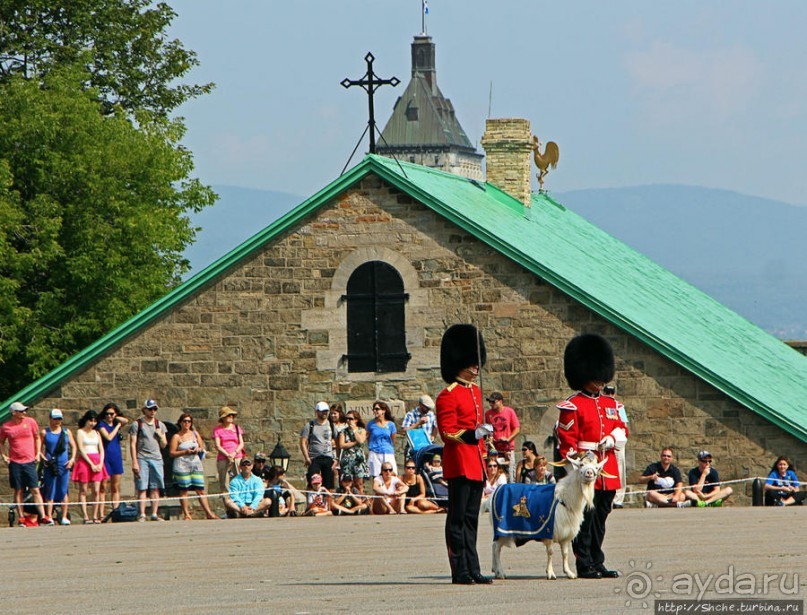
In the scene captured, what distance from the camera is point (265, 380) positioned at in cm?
2750

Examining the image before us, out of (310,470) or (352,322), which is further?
(352,322)

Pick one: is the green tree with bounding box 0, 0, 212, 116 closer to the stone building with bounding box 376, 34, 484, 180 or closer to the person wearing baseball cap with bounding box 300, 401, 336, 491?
the person wearing baseball cap with bounding box 300, 401, 336, 491

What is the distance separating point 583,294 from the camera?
2647 centimetres

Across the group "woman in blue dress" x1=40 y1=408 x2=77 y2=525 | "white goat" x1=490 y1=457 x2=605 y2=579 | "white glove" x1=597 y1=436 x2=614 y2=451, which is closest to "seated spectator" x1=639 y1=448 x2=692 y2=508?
"woman in blue dress" x1=40 y1=408 x2=77 y2=525

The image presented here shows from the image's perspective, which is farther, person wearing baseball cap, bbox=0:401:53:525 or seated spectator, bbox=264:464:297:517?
seated spectator, bbox=264:464:297:517

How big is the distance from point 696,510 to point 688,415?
2989 millimetres

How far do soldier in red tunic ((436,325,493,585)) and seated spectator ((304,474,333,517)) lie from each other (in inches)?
406

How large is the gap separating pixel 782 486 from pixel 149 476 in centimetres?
841

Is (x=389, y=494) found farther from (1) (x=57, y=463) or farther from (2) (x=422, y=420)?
(1) (x=57, y=463)

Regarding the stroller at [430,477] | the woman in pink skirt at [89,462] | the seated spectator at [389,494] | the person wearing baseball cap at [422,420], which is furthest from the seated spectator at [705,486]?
the woman in pink skirt at [89,462]

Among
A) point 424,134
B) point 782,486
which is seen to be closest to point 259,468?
point 782,486

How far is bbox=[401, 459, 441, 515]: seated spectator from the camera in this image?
79.3 feet

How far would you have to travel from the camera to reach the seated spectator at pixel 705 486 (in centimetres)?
2481

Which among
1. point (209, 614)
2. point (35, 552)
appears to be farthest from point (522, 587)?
point (35, 552)
